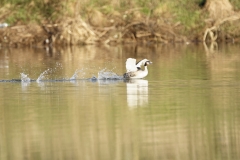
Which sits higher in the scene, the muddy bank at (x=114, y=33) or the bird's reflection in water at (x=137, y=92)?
the muddy bank at (x=114, y=33)

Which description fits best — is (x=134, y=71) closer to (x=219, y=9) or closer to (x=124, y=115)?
(x=124, y=115)

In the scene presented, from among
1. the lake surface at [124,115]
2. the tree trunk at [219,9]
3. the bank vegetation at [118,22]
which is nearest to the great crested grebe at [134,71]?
the lake surface at [124,115]

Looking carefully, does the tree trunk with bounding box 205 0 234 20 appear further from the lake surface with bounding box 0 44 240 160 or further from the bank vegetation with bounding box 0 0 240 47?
the lake surface with bounding box 0 44 240 160

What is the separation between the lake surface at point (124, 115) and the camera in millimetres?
9977

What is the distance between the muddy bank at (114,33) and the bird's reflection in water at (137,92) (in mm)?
17958

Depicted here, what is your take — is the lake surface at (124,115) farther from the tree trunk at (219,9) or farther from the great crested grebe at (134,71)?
the tree trunk at (219,9)

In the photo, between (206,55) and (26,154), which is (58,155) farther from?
(206,55)

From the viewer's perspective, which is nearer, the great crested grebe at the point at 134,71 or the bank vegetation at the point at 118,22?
the great crested grebe at the point at 134,71

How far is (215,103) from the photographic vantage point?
13.9m

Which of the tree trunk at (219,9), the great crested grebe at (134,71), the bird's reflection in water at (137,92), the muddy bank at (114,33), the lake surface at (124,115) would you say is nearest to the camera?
A: the lake surface at (124,115)

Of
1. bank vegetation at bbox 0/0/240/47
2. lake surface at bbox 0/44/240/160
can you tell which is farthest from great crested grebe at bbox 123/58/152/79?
bank vegetation at bbox 0/0/240/47

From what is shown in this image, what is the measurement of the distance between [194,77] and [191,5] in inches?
786

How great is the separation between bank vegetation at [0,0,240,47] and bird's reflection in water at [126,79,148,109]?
713 inches

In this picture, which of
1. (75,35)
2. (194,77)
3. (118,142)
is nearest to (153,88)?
(194,77)
